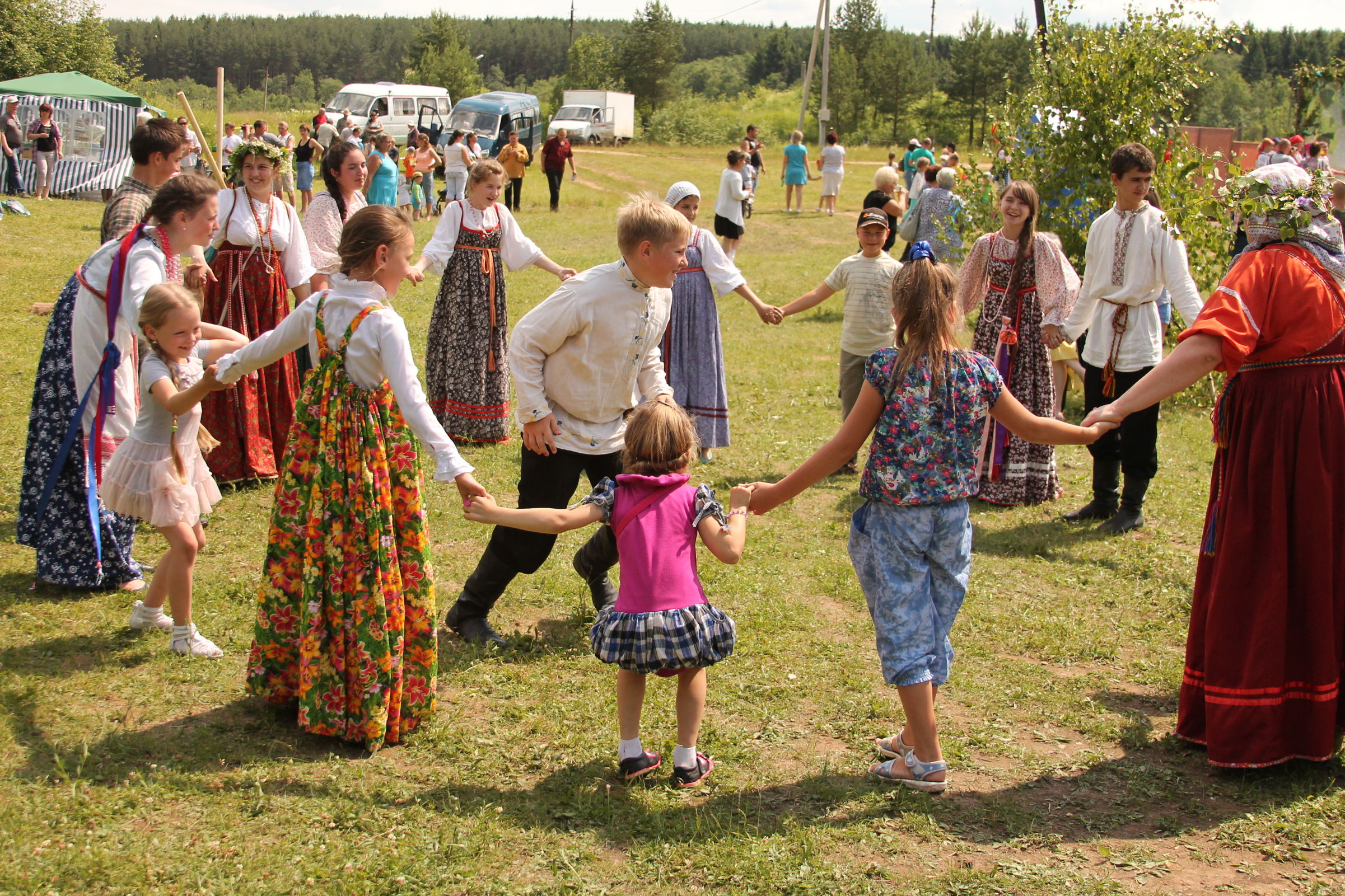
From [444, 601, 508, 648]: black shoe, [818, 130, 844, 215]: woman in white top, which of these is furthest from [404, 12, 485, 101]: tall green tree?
[444, 601, 508, 648]: black shoe

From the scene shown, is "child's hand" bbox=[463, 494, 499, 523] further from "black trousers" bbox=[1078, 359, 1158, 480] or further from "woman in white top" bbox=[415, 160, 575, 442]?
"woman in white top" bbox=[415, 160, 575, 442]

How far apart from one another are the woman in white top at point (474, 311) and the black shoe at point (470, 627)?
10.9ft

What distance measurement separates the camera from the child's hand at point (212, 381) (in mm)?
3719

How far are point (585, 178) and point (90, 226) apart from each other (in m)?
15.3

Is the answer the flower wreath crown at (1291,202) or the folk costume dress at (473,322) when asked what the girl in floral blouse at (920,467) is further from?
the folk costume dress at (473,322)

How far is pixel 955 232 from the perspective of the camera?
10.1 metres

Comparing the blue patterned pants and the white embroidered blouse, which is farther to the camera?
the white embroidered blouse

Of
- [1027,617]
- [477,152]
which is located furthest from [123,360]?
[477,152]

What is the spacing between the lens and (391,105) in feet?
110

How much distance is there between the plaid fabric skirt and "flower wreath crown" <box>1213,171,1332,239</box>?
2.32 meters

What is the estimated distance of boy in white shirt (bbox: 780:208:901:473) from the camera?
687 centimetres

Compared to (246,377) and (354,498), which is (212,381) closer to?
(354,498)

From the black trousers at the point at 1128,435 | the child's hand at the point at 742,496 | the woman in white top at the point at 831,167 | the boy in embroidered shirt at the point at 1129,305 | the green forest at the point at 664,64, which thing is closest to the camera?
the child's hand at the point at 742,496

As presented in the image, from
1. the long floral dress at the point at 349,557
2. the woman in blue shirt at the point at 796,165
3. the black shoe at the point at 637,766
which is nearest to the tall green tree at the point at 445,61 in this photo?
the woman in blue shirt at the point at 796,165
